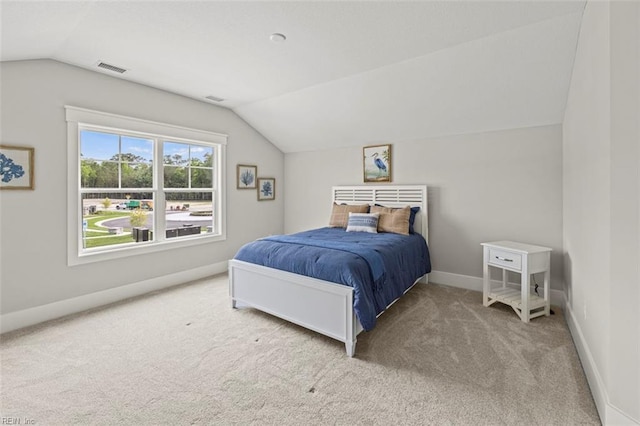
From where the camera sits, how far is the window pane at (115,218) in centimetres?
343

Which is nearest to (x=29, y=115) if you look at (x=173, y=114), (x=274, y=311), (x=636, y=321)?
(x=173, y=114)

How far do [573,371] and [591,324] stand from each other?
16.5 inches

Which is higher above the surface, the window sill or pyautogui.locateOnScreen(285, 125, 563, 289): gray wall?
pyautogui.locateOnScreen(285, 125, 563, 289): gray wall

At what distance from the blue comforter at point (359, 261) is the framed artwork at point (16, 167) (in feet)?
7.00

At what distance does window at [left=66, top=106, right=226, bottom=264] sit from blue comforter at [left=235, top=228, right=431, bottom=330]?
5.41ft

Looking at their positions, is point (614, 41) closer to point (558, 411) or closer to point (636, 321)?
point (636, 321)

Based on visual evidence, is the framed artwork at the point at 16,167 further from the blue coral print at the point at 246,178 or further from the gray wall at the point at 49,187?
the blue coral print at the point at 246,178

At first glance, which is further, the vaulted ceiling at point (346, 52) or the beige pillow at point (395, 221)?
the beige pillow at point (395, 221)

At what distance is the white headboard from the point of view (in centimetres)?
418

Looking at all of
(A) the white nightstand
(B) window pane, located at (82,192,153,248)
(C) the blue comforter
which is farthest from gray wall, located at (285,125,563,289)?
(B) window pane, located at (82,192,153,248)

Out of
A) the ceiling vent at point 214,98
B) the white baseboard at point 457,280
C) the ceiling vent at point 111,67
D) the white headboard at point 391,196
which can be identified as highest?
the ceiling vent at point 214,98

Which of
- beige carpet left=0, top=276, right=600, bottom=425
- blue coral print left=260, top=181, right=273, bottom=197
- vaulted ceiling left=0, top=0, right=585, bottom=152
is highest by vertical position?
vaulted ceiling left=0, top=0, right=585, bottom=152

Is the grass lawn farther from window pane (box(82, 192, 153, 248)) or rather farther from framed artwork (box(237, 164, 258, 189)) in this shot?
framed artwork (box(237, 164, 258, 189))

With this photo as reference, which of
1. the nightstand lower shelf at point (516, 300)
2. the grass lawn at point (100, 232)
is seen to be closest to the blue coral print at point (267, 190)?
the grass lawn at point (100, 232)
